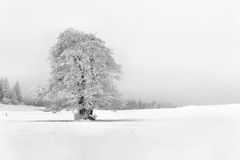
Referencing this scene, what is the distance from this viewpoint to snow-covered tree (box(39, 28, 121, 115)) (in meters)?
43.2

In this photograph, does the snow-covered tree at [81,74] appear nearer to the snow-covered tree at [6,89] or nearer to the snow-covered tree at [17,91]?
the snow-covered tree at [6,89]

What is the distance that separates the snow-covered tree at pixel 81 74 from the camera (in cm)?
4319

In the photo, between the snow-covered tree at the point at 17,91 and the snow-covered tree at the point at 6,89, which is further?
the snow-covered tree at the point at 17,91

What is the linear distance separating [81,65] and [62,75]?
265 cm

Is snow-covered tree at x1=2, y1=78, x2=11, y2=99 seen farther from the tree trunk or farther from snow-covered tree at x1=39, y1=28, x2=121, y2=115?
the tree trunk

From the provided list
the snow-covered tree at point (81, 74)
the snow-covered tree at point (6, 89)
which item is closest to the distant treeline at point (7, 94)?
the snow-covered tree at point (6, 89)

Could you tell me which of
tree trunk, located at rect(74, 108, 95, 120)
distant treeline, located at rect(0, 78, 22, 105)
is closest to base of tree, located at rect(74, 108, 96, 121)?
tree trunk, located at rect(74, 108, 95, 120)

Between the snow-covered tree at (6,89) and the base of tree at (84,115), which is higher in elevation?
the snow-covered tree at (6,89)

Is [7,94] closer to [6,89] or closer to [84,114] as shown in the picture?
[6,89]

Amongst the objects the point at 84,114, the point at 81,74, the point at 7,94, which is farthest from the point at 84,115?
the point at 7,94


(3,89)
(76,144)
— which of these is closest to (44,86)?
(76,144)

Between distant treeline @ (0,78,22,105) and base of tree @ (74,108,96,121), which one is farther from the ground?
distant treeline @ (0,78,22,105)

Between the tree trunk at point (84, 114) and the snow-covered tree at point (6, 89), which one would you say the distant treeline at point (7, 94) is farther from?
the tree trunk at point (84, 114)

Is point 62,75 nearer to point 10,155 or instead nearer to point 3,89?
point 10,155
